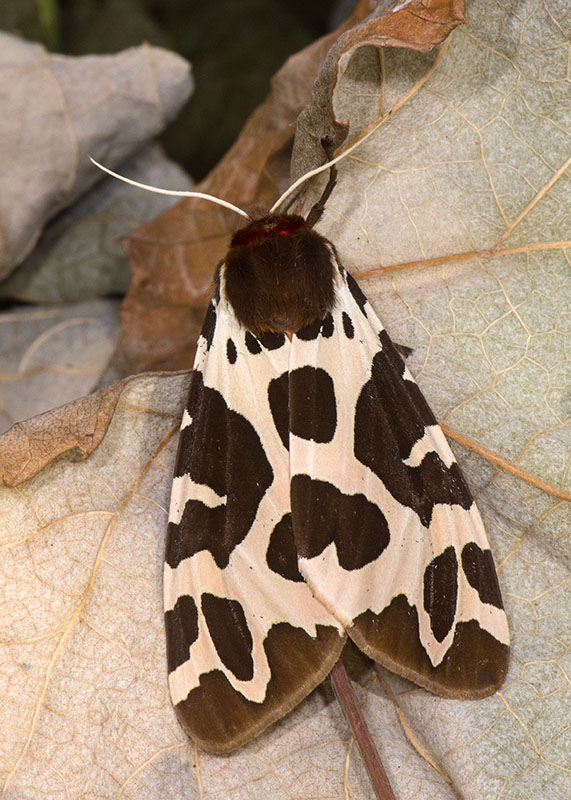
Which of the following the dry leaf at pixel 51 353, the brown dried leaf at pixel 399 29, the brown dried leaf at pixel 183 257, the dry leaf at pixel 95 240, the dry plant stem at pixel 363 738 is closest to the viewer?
the brown dried leaf at pixel 399 29

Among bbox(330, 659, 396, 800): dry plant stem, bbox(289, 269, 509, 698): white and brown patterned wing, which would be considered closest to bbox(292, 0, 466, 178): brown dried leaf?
bbox(289, 269, 509, 698): white and brown patterned wing

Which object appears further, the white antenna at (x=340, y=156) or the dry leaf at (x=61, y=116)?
the dry leaf at (x=61, y=116)

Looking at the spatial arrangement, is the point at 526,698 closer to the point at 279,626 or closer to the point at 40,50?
the point at 279,626

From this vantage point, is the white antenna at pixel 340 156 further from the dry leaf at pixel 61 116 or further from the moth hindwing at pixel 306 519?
the dry leaf at pixel 61 116

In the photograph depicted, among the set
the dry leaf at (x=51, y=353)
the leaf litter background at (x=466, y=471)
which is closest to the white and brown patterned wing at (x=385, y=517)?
the leaf litter background at (x=466, y=471)

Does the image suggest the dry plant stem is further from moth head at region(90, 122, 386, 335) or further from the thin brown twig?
moth head at region(90, 122, 386, 335)

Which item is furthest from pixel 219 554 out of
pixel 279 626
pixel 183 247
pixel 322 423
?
pixel 183 247
